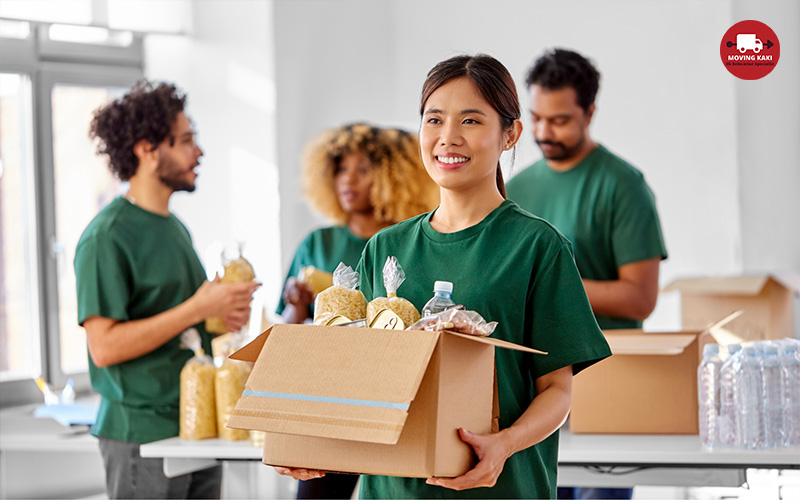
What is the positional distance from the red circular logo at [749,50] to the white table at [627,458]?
97cm

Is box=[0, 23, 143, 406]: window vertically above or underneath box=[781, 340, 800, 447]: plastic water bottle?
above

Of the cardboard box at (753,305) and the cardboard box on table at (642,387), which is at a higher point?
the cardboard box at (753,305)

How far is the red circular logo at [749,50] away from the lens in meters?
2.17

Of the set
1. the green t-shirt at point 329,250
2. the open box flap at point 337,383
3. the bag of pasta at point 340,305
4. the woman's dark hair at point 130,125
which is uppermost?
the woman's dark hair at point 130,125

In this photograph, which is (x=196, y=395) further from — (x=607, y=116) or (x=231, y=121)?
(x=607, y=116)

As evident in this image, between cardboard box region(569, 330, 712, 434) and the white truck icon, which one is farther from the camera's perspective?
the white truck icon

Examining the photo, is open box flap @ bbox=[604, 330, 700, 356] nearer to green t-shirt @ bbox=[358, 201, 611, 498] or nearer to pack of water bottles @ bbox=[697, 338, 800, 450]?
pack of water bottles @ bbox=[697, 338, 800, 450]

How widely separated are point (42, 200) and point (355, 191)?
1.35m

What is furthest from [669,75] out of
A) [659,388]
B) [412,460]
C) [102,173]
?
[412,460]

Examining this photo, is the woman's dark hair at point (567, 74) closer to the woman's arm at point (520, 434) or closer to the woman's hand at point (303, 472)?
the woman's arm at point (520, 434)

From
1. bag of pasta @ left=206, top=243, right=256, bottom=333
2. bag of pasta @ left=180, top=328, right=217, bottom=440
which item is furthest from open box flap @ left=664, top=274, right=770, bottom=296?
bag of pasta @ left=180, top=328, right=217, bottom=440

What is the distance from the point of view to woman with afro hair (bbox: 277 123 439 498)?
2.79 meters

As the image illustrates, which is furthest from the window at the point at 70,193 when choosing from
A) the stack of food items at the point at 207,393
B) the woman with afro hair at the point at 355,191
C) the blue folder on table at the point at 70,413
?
the stack of food items at the point at 207,393

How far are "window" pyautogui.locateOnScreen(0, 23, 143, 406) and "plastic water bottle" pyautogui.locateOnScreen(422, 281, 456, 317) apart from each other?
8.54 feet
